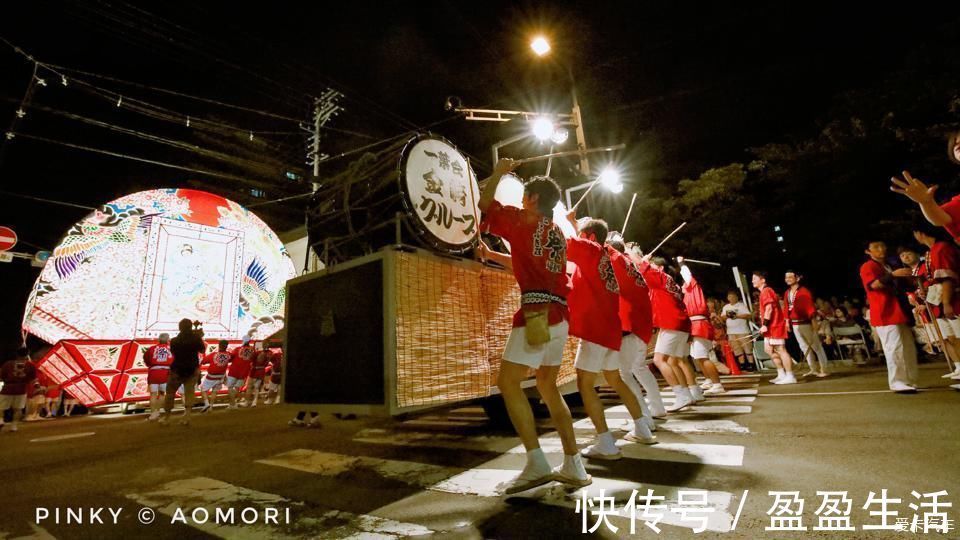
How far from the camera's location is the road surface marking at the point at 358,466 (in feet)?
11.4

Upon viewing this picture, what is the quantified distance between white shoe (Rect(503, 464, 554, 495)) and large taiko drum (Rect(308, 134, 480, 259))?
226cm

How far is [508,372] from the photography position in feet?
9.55

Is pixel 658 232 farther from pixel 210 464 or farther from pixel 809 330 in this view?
pixel 210 464

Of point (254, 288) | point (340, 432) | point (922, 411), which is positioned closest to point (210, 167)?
point (254, 288)

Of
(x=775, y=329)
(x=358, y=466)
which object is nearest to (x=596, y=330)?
(x=358, y=466)

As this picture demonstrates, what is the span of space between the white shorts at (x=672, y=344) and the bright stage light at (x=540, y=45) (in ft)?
25.8

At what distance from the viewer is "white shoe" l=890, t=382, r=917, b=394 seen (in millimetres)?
5160

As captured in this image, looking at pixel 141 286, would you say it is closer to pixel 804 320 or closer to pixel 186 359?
pixel 186 359

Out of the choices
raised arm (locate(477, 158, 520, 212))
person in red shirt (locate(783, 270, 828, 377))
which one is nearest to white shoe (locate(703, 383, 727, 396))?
person in red shirt (locate(783, 270, 828, 377))

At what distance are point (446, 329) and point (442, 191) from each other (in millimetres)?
1454

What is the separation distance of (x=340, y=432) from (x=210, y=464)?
1.83m

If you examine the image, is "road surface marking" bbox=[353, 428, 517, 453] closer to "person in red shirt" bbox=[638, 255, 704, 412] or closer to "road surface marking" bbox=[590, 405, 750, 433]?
"road surface marking" bbox=[590, 405, 750, 433]

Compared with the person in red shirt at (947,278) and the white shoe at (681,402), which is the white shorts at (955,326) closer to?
the person in red shirt at (947,278)

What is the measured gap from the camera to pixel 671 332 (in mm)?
5672
